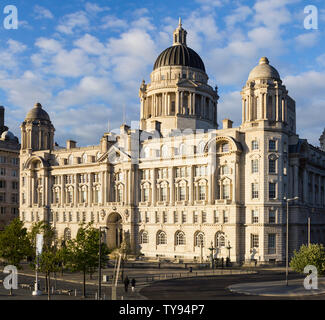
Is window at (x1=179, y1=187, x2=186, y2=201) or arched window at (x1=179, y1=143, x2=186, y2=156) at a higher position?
arched window at (x1=179, y1=143, x2=186, y2=156)

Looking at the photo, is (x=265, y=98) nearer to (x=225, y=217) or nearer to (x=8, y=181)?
(x=225, y=217)

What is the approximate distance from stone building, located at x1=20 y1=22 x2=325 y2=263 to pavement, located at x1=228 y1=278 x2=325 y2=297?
94.5ft

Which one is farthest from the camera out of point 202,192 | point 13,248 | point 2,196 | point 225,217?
point 2,196

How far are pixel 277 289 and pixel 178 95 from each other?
241ft

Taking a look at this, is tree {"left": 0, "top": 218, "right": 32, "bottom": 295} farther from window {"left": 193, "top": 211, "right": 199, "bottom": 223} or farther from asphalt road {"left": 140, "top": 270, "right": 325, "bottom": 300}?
window {"left": 193, "top": 211, "right": 199, "bottom": 223}

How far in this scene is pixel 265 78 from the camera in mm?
95125

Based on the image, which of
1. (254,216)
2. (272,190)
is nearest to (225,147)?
(272,190)

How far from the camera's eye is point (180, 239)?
102750 millimetres

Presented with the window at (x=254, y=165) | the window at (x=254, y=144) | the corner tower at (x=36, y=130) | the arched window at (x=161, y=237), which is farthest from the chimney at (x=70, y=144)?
the window at (x=254, y=165)

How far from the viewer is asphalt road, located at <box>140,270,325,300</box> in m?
50.7

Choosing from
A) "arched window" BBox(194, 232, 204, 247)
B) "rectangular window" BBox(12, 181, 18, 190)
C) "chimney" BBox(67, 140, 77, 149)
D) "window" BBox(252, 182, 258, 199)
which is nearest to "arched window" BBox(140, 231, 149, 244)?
"arched window" BBox(194, 232, 204, 247)

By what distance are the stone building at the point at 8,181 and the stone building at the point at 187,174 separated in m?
12.4
